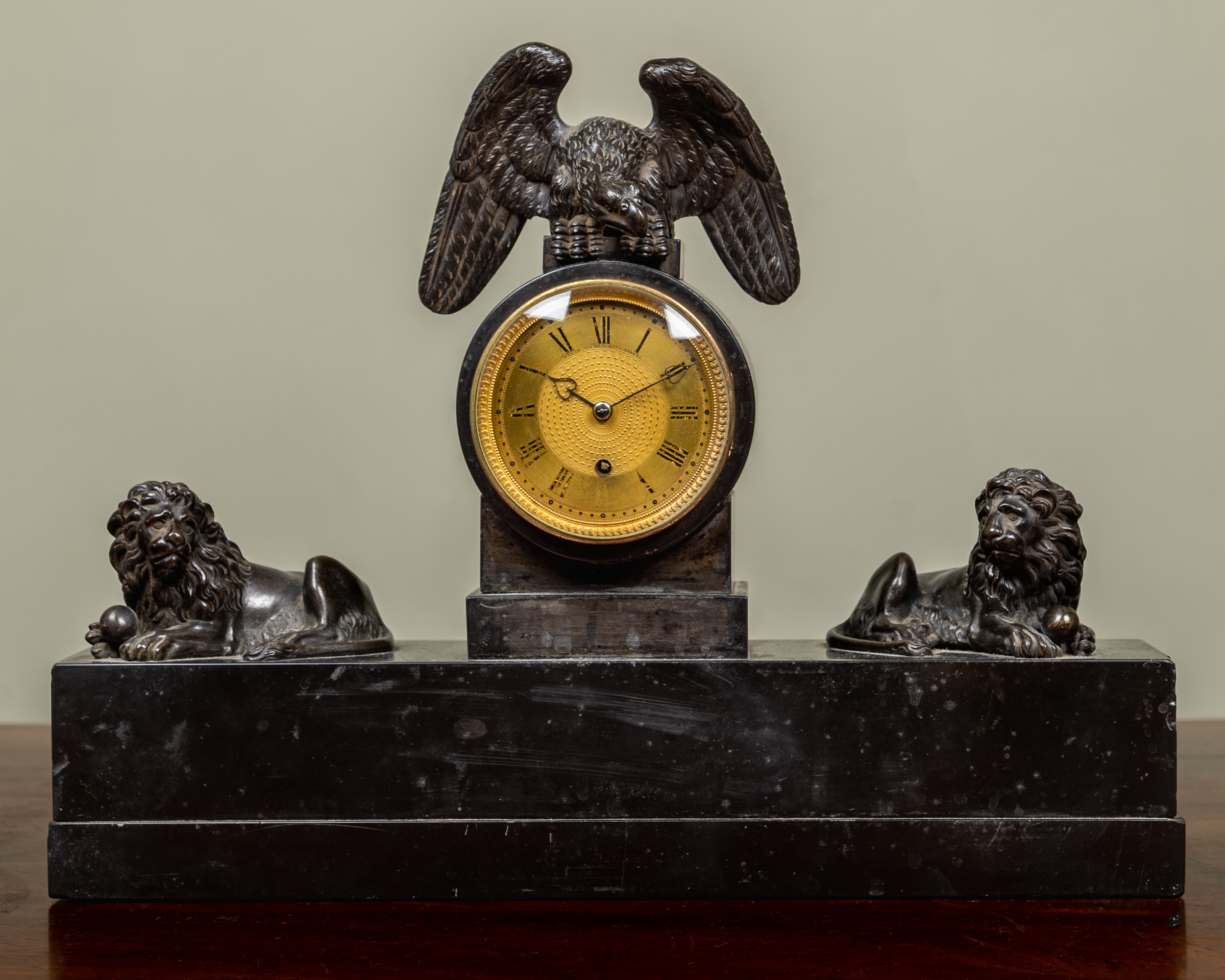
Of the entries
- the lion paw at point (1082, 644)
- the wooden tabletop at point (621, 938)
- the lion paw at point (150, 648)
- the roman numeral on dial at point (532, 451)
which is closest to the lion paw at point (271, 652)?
the lion paw at point (150, 648)

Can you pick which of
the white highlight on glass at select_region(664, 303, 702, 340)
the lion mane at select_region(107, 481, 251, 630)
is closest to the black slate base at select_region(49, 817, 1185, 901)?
the lion mane at select_region(107, 481, 251, 630)

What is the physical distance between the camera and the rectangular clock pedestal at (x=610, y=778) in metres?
2.49

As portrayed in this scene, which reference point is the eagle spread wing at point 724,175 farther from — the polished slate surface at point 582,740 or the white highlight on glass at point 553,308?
the polished slate surface at point 582,740

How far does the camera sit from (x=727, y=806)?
8.24ft

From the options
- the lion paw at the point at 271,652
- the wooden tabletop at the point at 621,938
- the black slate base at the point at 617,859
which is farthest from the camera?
the lion paw at the point at 271,652

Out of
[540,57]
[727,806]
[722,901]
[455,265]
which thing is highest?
[540,57]

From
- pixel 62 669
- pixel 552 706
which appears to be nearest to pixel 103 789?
pixel 62 669

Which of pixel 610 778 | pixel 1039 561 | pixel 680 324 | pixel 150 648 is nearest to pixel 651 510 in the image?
pixel 680 324

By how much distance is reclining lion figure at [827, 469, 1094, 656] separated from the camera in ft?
8.46

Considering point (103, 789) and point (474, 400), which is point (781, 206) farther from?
point (103, 789)

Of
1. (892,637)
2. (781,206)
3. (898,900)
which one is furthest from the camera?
(781,206)

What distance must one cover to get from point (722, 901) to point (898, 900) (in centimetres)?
32

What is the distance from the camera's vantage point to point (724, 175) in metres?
2.78

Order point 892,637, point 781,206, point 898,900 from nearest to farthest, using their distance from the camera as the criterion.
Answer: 1. point 898,900
2. point 892,637
3. point 781,206
